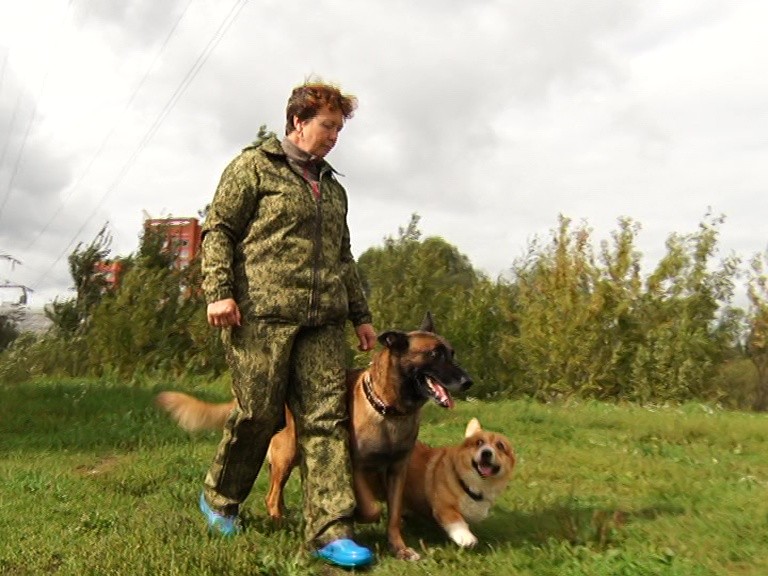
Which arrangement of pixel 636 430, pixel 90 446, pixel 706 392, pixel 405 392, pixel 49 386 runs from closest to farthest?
pixel 405 392
pixel 90 446
pixel 636 430
pixel 49 386
pixel 706 392

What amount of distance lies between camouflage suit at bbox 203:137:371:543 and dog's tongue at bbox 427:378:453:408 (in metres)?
0.52

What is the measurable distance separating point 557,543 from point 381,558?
96 centimetres

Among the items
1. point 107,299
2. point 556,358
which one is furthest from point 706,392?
point 107,299

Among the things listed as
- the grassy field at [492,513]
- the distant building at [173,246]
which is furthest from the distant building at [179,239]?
the grassy field at [492,513]

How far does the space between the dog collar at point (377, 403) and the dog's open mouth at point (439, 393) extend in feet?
0.68

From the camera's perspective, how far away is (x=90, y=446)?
8867 mm

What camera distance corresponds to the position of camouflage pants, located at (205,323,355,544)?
405 centimetres

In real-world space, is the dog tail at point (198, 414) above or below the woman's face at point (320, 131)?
below

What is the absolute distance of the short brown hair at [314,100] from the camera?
4.16 meters

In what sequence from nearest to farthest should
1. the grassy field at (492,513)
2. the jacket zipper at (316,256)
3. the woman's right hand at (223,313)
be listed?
1. the grassy field at (492,513)
2. the woman's right hand at (223,313)
3. the jacket zipper at (316,256)

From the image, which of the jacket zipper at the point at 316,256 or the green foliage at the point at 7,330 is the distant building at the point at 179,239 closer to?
the jacket zipper at the point at 316,256

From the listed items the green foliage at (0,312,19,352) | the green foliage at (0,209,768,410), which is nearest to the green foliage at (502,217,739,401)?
the green foliage at (0,209,768,410)

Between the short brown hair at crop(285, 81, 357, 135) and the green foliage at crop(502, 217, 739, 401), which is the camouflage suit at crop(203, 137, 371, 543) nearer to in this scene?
the short brown hair at crop(285, 81, 357, 135)

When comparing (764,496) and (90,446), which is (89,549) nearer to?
(764,496)
